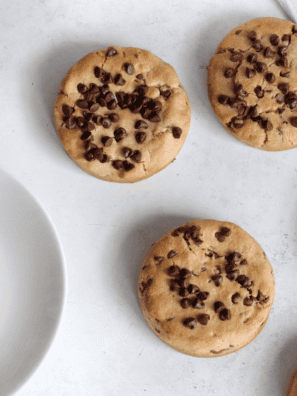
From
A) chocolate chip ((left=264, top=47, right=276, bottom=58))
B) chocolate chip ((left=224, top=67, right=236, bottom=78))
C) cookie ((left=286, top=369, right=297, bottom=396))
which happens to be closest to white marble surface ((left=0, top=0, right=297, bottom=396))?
cookie ((left=286, top=369, right=297, bottom=396))

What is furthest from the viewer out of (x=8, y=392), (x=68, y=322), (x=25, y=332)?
(x=68, y=322)

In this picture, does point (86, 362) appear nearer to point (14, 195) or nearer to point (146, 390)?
point (146, 390)

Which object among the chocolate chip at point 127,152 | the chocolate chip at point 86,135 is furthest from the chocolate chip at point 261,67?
the chocolate chip at point 86,135

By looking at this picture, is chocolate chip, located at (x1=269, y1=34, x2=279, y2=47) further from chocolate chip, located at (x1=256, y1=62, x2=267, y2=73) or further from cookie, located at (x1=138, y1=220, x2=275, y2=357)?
cookie, located at (x1=138, y1=220, x2=275, y2=357)

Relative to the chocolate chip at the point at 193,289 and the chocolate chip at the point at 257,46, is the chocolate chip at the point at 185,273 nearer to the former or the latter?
the chocolate chip at the point at 193,289

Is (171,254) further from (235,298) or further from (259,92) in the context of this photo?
(259,92)

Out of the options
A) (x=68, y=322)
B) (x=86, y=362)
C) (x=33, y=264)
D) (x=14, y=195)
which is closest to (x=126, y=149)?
(x=14, y=195)
